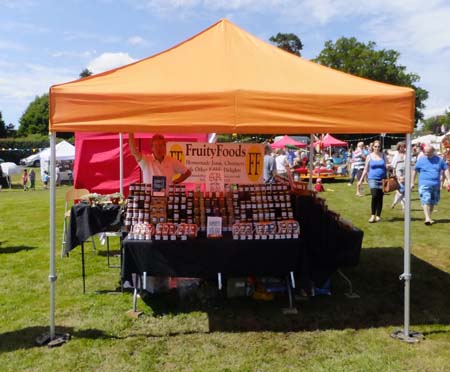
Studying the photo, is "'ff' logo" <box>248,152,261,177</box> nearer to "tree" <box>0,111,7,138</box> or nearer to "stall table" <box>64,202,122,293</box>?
"stall table" <box>64,202,122,293</box>

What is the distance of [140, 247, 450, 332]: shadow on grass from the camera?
4309mm

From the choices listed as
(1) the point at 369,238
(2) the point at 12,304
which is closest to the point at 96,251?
(2) the point at 12,304

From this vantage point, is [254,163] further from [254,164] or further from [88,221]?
[88,221]

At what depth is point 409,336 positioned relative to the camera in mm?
3975

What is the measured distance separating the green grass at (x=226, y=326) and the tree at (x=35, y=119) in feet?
251

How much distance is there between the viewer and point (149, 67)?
4.27m

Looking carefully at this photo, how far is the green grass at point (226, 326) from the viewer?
357cm

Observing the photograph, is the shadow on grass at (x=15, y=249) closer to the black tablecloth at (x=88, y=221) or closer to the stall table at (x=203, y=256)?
the black tablecloth at (x=88, y=221)

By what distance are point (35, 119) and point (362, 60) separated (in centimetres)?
5640

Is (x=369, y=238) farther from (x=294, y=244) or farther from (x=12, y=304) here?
(x=12, y=304)

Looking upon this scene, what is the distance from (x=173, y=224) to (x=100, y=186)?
4.58 metres

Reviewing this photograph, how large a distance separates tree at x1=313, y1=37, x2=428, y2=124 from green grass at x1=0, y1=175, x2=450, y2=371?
57.2m

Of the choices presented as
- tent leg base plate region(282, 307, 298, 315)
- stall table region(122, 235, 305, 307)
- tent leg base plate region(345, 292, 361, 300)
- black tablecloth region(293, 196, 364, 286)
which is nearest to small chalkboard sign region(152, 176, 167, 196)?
stall table region(122, 235, 305, 307)

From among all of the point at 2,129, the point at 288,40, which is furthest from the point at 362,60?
the point at 2,129
